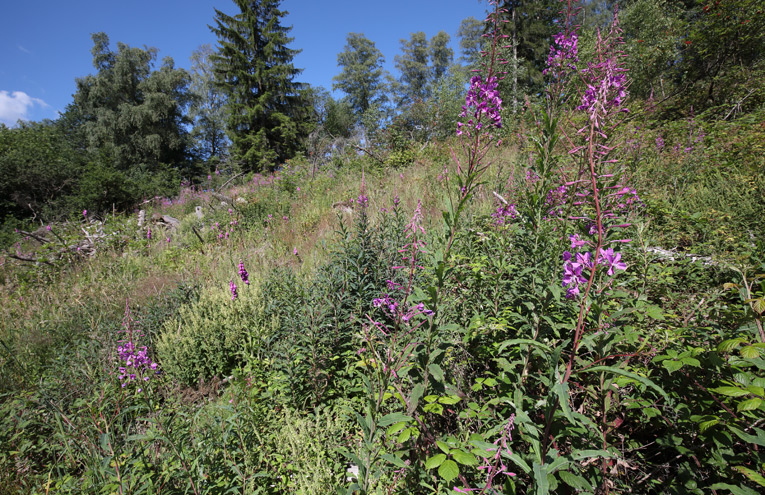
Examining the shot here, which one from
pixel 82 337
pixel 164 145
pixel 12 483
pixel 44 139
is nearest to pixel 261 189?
pixel 82 337

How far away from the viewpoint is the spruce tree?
2220 centimetres

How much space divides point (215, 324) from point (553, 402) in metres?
3.07

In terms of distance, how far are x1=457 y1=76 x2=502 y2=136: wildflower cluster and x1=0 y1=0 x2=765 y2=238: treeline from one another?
171 millimetres

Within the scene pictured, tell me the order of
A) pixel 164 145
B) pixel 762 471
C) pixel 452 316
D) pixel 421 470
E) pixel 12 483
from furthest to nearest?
pixel 164 145 < pixel 452 316 < pixel 12 483 < pixel 421 470 < pixel 762 471

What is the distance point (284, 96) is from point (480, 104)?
2640cm

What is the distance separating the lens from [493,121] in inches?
59.7

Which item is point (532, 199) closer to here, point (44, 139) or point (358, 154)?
point (358, 154)

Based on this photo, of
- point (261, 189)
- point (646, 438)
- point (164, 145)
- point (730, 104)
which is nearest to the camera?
point (646, 438)

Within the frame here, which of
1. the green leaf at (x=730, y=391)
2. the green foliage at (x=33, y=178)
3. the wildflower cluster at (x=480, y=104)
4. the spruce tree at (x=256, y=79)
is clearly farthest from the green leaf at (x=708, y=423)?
the spruce tree at (x=256, y=79)

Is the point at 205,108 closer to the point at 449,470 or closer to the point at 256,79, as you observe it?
the point at 256,79

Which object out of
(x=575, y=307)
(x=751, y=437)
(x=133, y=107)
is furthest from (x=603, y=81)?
(x=133, y=107)

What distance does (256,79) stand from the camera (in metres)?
22.6

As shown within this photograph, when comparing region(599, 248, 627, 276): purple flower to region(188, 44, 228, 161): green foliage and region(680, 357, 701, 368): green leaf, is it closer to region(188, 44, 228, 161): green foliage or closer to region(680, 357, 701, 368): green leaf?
region(680, 357, 701, 368): green leaf

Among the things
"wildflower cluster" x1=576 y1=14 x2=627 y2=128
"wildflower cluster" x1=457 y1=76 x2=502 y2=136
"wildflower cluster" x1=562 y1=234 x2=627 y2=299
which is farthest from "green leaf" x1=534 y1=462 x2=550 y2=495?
"wildflower cluster" x1=457 y1=76 x2=502 y2=136
